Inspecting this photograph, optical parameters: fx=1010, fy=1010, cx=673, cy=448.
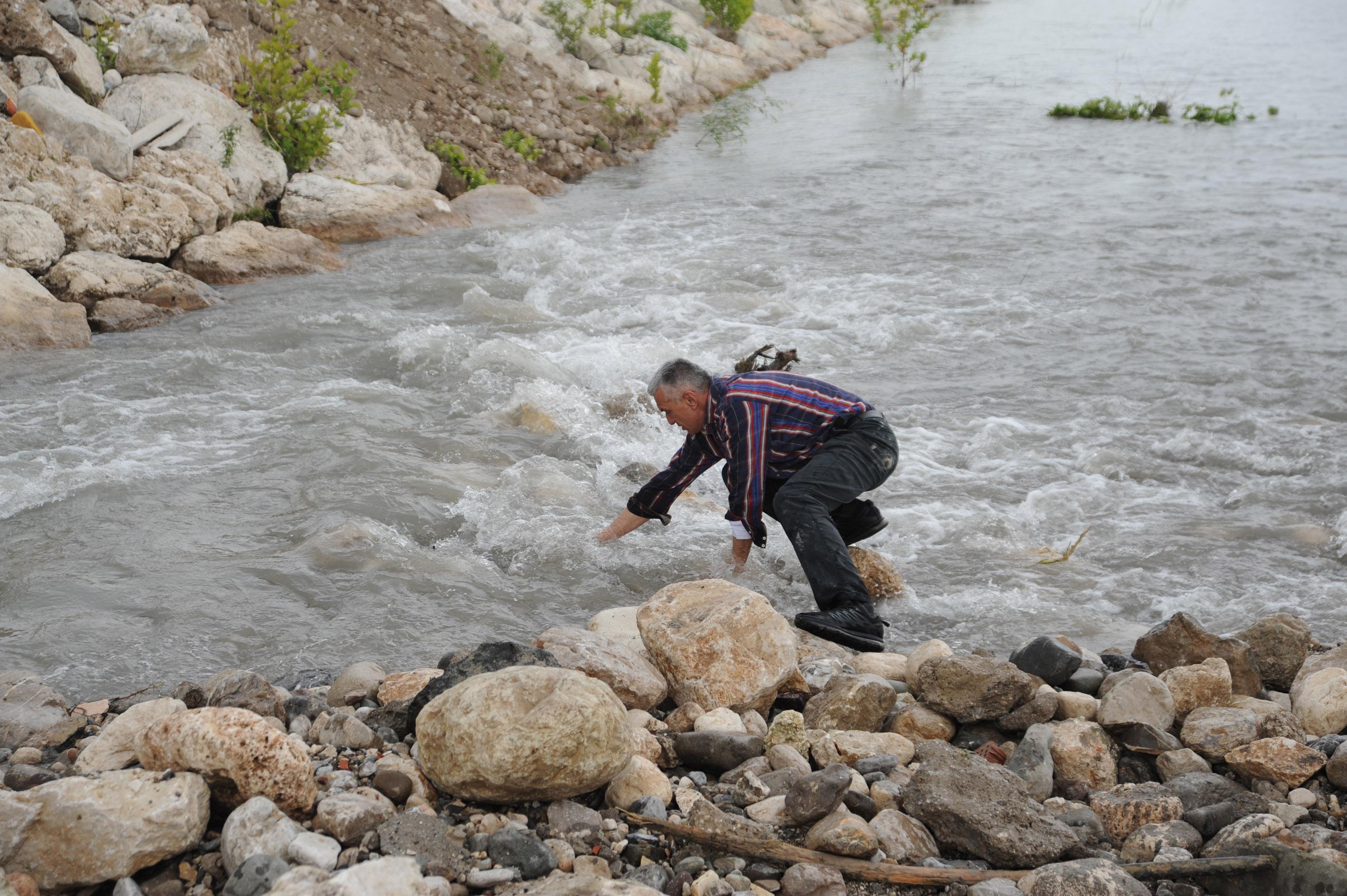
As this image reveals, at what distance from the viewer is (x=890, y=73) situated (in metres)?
24.0

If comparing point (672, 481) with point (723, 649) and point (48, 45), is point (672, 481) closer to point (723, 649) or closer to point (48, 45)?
point (723, 649)

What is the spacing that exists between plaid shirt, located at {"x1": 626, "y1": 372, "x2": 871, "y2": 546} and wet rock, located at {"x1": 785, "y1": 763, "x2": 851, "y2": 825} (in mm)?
1849

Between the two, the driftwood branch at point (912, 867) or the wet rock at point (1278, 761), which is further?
the wet rock at point (1278, 761)

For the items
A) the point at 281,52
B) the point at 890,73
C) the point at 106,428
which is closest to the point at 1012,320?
the point at 106,428

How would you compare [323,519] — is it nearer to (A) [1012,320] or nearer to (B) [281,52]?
(A) [1012,320]

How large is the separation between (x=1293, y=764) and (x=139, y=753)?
328 cm

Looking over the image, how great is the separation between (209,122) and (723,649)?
1022 centimetres

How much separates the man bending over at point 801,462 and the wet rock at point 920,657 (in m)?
0.29

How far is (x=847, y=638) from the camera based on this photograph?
423 centimetres

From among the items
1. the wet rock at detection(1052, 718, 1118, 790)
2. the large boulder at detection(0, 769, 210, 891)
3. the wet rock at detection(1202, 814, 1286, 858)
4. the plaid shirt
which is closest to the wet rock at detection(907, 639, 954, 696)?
the wet rock at detection(1052, 718, 1118, 790)

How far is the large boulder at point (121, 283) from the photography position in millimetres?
8438

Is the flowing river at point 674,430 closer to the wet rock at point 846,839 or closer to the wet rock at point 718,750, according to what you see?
the wet rock at point 718,750

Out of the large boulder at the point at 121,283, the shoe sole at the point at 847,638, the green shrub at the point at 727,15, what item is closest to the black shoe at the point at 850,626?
the shoe sole at the point at 847,638

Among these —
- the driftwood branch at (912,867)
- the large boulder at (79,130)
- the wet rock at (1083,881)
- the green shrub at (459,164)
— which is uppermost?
the large boulder at (79,130)
